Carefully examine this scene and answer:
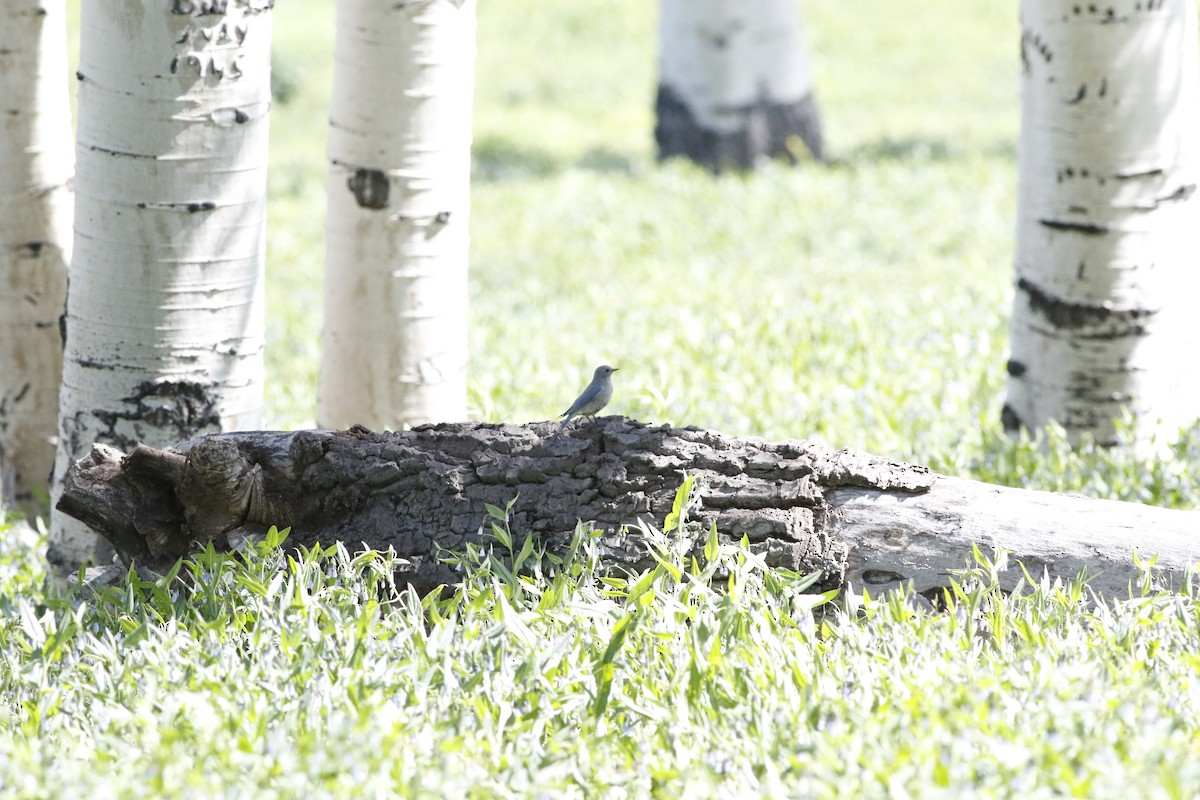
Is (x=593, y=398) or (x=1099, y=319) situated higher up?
(x=1099, y=319)

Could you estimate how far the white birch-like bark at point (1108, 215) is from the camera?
453 centimetres

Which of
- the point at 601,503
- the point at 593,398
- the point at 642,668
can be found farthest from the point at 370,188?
the point at 642,668

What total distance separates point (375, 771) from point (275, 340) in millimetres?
5765

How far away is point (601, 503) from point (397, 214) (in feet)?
4.97

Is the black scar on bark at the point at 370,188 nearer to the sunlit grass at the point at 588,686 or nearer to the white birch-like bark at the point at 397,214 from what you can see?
the white birch-like bark at the point at 397,214

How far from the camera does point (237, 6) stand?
358 centimetres

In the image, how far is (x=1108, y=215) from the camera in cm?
464

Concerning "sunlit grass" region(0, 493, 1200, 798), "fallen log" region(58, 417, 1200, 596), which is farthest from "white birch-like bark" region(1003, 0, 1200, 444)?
"sunlit grass" region(0, 493, 1200, 798)

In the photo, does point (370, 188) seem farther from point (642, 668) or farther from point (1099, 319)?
point (1099, 319)

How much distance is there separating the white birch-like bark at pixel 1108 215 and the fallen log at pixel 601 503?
1.46 m

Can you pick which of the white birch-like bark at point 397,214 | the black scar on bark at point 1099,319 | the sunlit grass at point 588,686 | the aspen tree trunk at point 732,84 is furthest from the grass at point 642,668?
the aspen tree trunk at point 732,84

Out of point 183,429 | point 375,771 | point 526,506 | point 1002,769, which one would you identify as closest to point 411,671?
point 375,771

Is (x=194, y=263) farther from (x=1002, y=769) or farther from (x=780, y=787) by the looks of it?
(x=1002, y=769)

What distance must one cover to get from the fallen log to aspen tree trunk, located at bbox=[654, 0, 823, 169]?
925cm
